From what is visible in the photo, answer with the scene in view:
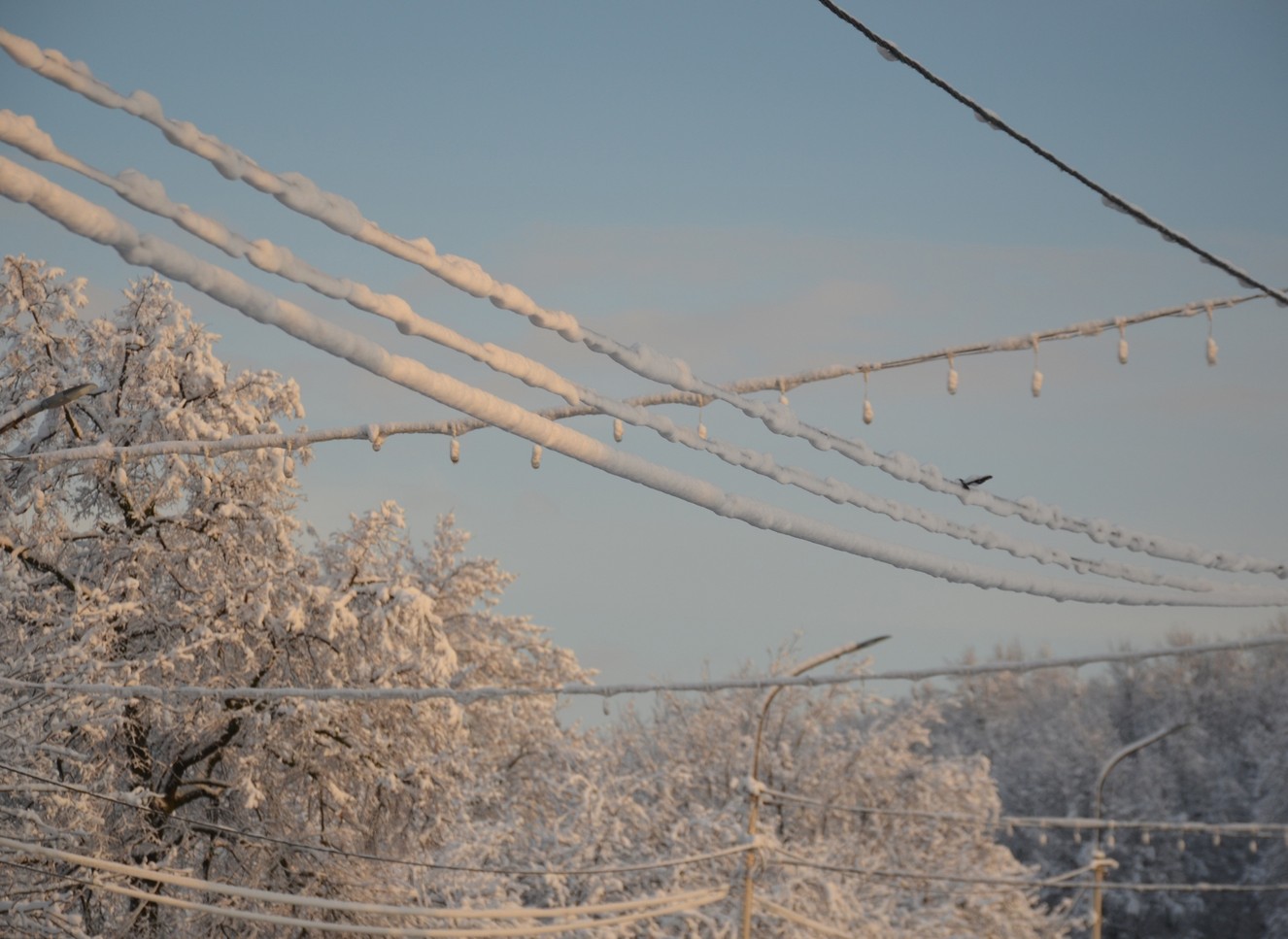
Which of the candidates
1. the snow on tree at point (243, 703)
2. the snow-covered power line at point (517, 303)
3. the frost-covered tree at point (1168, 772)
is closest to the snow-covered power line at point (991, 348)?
the snow-covered power line at point (517, 303)

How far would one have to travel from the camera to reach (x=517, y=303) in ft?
14.9

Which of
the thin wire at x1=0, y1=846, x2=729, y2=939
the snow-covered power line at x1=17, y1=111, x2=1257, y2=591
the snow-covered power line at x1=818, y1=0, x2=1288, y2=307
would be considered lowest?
the thin wire at x1=0, y1=846, x2=729, y2=939

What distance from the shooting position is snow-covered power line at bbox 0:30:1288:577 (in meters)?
3.64

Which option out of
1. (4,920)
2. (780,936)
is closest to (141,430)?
(4,920)

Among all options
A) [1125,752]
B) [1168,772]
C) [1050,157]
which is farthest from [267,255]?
[1168,772]

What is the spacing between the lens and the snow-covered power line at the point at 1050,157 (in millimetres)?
4160

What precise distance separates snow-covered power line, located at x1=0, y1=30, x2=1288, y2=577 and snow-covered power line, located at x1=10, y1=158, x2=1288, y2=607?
0.28 metres

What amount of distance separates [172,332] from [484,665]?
24.0ft

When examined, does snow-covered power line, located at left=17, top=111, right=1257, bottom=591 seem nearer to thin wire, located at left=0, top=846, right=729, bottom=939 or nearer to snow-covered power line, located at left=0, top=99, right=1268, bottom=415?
snow-covered power line, located at left=0, top=99, right=1268, bottom=415

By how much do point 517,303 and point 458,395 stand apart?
50 cm

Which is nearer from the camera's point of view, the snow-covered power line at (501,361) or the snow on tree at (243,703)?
the snow-covered power line at (501,361)

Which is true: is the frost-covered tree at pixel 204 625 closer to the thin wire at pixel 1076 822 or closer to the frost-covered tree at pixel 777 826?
the frost-covered tree at pixel 777 826

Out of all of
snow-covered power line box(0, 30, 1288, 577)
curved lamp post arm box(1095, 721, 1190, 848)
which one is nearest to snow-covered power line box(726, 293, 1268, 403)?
snow-covered power line box(0, 30, 1288, 577)

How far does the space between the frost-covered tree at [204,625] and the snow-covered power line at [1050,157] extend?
14284mm
